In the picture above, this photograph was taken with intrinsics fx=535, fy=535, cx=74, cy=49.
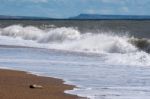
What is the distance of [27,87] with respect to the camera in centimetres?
1405

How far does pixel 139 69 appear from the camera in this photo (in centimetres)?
1936

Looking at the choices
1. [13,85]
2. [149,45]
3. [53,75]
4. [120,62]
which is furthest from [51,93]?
[149,45]

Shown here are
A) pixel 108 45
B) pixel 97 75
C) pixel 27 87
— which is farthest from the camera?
pixel 108 45

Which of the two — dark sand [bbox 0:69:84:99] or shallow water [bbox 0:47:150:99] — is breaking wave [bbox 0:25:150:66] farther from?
dark sand [bbox 0:69:84:99]

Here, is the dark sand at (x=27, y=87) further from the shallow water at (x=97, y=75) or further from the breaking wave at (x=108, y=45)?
the breaking wave at (x=108, y=45)

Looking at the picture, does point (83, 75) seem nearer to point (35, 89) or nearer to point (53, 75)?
point (53, 75)

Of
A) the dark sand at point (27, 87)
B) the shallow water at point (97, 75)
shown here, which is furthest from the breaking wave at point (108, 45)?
the dark sand at point (27, 87)

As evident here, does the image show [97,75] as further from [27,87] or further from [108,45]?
[108,45]

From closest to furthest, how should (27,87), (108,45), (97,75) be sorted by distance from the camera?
(27,87), (97,75), (108,45)

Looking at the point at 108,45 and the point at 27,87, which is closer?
the point at 27,87

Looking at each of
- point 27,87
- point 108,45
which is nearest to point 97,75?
point 27,87

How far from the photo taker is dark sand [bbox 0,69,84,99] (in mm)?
12578

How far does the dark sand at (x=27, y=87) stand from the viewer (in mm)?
12578

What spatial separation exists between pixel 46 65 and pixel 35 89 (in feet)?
22.3
